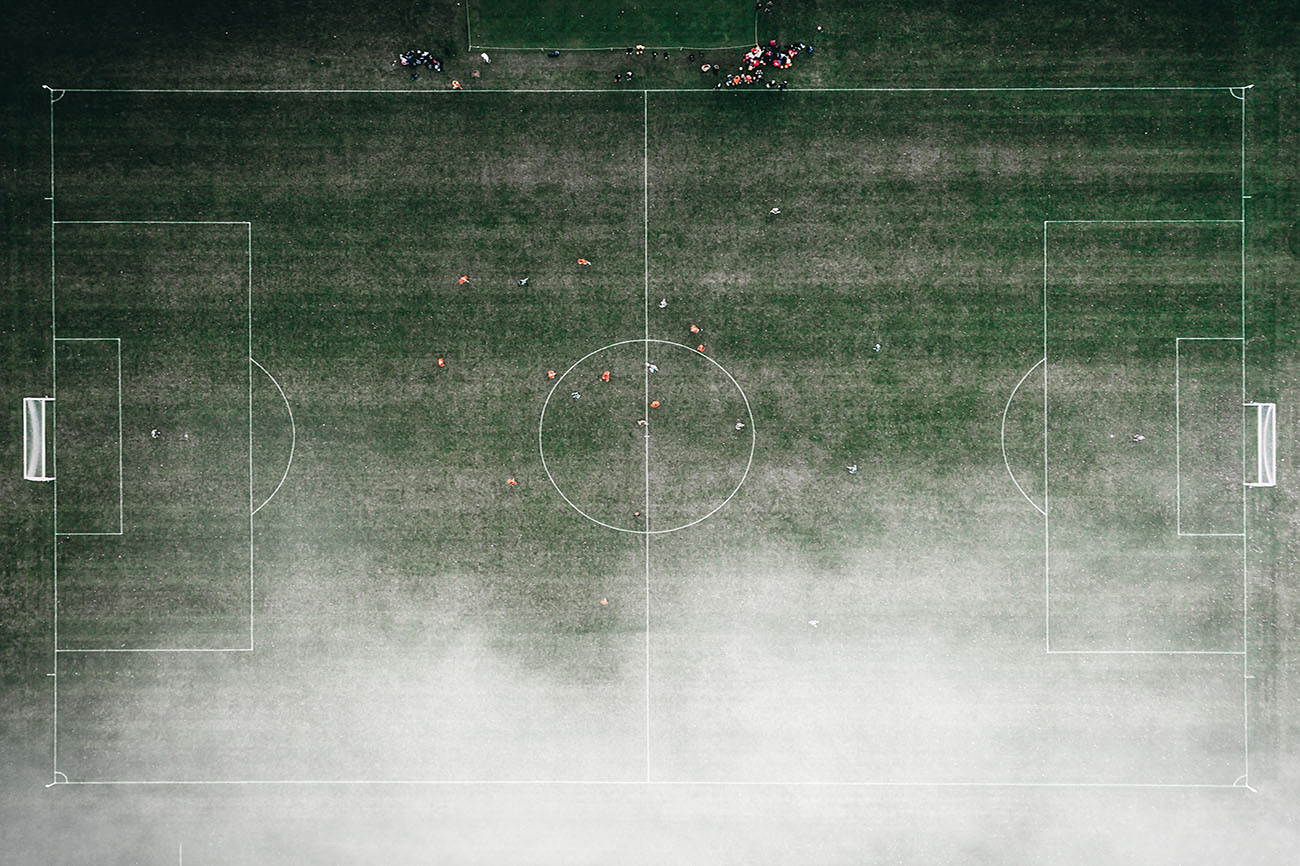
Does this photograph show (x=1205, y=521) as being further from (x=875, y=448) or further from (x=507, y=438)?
(x=507, y=438)

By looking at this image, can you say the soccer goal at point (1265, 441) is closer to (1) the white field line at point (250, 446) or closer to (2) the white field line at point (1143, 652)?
(2) the white field line at point (1143, 652)

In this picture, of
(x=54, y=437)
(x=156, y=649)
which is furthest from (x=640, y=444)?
(x=54, y=437)

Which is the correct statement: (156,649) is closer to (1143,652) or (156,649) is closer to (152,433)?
(152,433)

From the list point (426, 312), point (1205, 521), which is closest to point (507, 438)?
point (426, 312)

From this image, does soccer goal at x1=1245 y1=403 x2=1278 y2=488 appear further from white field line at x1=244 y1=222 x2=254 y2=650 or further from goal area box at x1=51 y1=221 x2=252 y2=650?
goal area box at x1=51 y1=221 x2=252 y2=650

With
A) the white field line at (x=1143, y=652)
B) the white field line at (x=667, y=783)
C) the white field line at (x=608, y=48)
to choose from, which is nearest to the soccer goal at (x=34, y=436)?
the white field line at (x=667, y=783)

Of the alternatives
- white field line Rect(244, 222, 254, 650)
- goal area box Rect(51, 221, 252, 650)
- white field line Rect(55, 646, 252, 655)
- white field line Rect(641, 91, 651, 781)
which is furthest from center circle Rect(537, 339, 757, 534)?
white field line Rect(55, 646, 252, 655)
